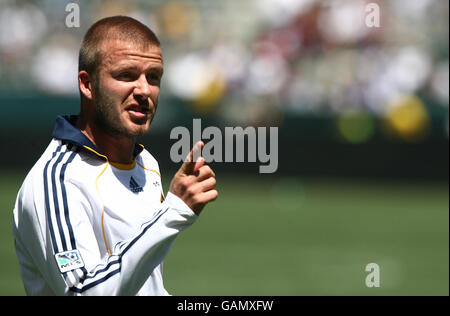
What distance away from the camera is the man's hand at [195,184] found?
2.61 meters

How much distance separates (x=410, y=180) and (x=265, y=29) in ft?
17.7

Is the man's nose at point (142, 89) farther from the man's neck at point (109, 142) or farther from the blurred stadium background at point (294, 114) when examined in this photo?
the blurred stadium background at point (294, 114)

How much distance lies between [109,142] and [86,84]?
0.85 feet

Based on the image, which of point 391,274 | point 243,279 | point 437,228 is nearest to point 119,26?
point 243,279

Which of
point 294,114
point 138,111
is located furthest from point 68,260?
point 294,114

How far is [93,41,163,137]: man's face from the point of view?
2.82 m

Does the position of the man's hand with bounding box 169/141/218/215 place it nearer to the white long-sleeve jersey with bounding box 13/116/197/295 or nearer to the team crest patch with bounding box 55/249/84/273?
the white long-sleeve jersey with bounding box 13/116/197/295

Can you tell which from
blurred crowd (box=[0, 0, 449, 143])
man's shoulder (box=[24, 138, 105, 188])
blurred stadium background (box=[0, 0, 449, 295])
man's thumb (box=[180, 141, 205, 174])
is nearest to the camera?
man's thumb (box=[180, 141, 205, 174])

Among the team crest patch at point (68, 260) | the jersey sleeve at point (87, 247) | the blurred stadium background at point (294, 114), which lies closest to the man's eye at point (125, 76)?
the jersey sleeve at point (87, 247)

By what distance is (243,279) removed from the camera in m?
8.46

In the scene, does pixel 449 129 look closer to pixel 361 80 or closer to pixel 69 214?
pixel 361 80

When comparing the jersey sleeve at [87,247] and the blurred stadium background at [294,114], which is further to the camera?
the blurred stadium background at [294,114]

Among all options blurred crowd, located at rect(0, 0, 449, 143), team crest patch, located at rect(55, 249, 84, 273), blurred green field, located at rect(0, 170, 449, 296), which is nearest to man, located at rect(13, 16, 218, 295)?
team crest patch, located at rect(55, 249, 84, 273)

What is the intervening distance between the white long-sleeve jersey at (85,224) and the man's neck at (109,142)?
0.16 ft
